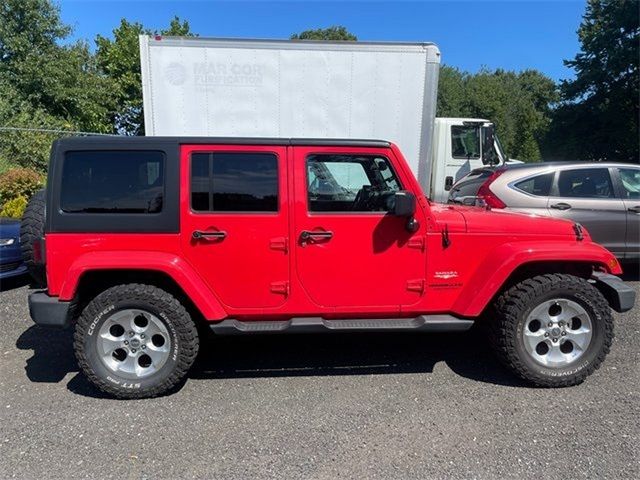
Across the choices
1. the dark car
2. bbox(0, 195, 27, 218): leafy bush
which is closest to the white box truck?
the dark car

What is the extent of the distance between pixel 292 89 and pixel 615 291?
14.9 feet

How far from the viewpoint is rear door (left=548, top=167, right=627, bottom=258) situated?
5.80 metres

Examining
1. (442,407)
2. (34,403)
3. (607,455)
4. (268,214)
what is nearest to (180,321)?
(268,214)

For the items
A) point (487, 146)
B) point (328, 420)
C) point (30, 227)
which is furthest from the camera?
point (487, 146)

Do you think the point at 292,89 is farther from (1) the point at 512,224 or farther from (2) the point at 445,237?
(1) the point at 512,224

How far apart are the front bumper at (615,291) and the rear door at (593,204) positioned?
235 cm

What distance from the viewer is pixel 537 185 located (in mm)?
5883

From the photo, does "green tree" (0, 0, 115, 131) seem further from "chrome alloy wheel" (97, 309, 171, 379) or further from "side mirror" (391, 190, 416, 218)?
"side mirror" (391, 190, 416, 218)

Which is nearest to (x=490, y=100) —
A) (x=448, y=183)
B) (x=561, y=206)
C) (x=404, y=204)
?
(x=448, y=183)

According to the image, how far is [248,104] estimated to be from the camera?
6.30m

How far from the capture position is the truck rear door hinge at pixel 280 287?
3.34m

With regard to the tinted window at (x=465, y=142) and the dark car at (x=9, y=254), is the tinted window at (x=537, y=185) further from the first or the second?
the dark car at (x=9, y=254)

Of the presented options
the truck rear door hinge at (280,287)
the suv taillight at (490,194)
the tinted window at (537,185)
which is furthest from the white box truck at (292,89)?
the truck rear door hinge at (280,287)

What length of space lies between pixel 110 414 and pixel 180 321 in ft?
2.45
